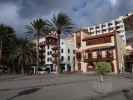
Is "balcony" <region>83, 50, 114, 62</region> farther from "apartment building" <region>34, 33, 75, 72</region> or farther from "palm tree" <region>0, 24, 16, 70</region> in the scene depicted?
"palm tree" <region>0, 24, 16, 70</region>

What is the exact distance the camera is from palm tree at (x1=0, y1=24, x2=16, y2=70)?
7256 centimetres

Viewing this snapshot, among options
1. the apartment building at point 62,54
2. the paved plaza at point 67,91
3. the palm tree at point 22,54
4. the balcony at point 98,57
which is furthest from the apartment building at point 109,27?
the paved plaza at point 67,91


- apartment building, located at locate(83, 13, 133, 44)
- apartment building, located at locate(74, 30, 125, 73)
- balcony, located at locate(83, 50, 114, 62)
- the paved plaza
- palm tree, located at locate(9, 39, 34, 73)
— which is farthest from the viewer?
apartment building, located at locate(83, 13, 133, 44)

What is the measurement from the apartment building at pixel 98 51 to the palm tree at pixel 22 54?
50.0ft

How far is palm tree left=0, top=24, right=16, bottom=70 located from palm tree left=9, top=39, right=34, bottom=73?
388 centimetres

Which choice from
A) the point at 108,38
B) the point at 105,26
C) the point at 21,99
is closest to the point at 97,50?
the point at 108,38

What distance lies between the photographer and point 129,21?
30578 mm

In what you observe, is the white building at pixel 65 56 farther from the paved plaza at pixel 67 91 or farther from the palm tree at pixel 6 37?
the paved plaza at pixel 67 91

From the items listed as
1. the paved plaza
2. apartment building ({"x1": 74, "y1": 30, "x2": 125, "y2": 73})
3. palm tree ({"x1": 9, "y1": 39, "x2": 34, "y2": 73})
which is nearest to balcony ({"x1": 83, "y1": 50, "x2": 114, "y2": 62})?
apartment building ({"x1": 74, "y1": 30, "x2": 125, "y2": 73})

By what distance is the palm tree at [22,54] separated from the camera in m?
71.6

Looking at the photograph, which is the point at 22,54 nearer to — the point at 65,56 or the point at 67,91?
the point at 65,56

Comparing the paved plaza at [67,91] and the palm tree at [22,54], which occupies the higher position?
the palm tree at [22,54]

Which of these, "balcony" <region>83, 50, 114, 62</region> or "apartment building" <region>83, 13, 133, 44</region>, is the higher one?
"apartment building" <region>83, 13, 133, 44</region>

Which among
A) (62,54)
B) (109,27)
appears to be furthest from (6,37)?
(109,27)
